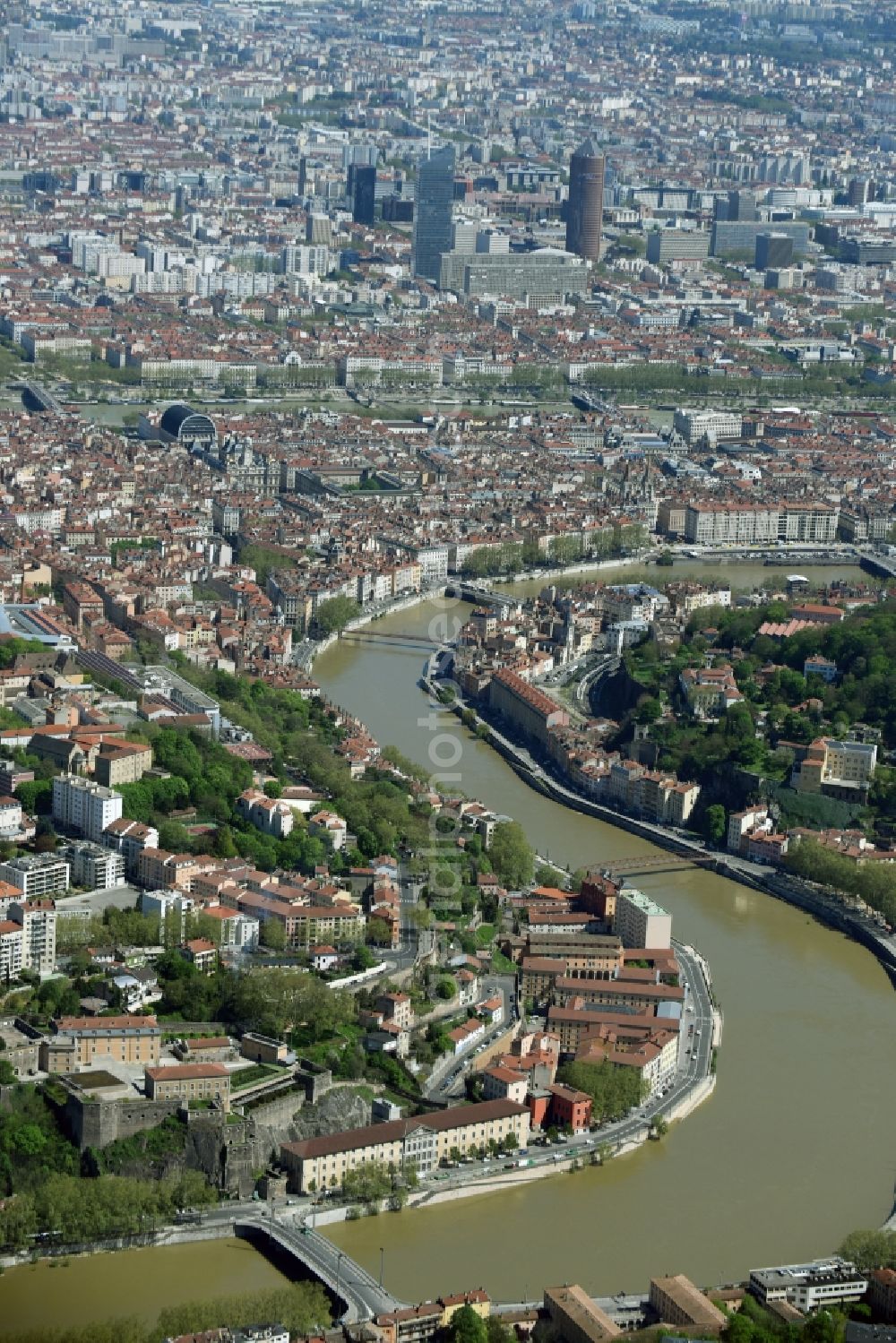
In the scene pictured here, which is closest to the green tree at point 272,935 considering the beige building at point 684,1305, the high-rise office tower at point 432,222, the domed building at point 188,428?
the beige building at point 684,1305

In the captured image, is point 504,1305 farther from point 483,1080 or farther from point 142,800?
point 142,800

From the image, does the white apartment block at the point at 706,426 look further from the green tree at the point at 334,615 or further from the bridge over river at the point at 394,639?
the bridge over river at the point at 394,639

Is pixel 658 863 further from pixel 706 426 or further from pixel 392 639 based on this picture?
pixel 706 426

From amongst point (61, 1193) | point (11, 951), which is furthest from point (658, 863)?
point (61, 1193)

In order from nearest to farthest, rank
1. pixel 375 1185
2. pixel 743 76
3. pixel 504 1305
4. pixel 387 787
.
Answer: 1. pixel 504 1305
2. pixel 375 1185
3. pixel 387 787
4. pixel 743 76

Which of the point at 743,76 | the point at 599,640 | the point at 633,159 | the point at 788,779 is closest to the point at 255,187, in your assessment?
the point at 633,159

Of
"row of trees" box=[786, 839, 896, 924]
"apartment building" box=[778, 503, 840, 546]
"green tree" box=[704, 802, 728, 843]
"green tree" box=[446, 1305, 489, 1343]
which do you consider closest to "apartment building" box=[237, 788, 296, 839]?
"green tree" box=[704, 802, 728, 843]
